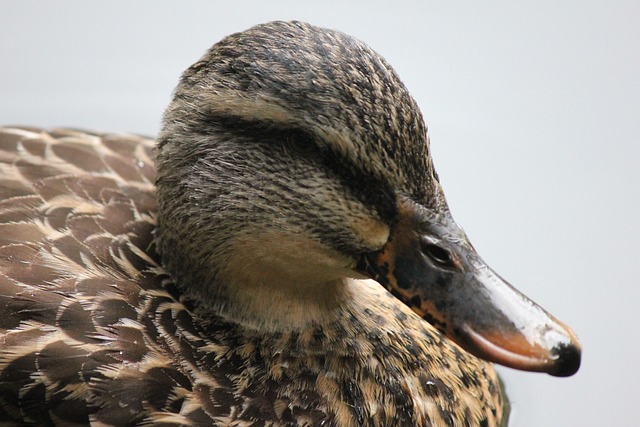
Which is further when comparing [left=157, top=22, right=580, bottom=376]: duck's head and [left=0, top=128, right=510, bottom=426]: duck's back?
[left=0, top=128, right=510, bottom=426]: duck's back

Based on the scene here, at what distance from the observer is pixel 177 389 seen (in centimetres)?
301

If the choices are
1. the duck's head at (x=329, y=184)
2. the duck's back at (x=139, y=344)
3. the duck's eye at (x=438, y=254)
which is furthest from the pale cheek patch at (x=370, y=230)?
the duck's back at (x=139, y=344)

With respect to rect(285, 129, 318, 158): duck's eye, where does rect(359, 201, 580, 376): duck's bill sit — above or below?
below

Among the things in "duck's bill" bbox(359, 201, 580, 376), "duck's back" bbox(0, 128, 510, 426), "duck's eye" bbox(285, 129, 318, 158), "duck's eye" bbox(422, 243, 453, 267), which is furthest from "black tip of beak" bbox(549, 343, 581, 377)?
"duck's eye" bbox(285, 129, 318, 158)

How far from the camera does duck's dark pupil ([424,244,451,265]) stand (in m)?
2.87

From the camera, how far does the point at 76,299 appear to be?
3.05 metres

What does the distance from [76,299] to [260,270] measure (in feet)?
1.77

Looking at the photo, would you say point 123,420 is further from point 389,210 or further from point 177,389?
point 389,210

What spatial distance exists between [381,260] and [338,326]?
448 mm

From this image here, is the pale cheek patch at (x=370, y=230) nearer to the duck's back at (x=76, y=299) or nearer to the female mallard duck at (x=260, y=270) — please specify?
the female mallard duck at (x=260, y=270)

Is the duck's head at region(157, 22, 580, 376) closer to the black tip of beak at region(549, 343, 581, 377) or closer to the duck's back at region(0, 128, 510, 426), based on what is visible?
the black tip of beak at region(549, 343, 581, 377)

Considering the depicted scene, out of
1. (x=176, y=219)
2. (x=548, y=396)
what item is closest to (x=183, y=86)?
(x=176, y=219)

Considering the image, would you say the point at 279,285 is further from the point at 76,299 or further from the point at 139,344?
the point at 76,299

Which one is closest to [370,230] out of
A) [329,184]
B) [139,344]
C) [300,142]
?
[329,184]
